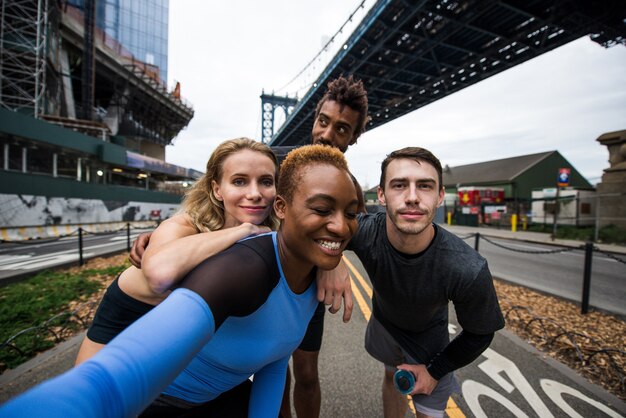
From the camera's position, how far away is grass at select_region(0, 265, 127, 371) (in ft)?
11.5

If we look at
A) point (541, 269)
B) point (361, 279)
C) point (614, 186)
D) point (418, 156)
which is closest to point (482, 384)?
point (418, 156)

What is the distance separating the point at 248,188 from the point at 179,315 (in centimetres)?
121

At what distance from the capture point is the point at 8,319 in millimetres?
4367

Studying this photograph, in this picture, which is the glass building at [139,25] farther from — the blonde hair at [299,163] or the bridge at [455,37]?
the blonde hair at [299,163]

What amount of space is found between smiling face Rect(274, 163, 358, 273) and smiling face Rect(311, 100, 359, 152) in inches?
68.5

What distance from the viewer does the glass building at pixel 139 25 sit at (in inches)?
1993

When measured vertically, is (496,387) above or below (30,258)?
above

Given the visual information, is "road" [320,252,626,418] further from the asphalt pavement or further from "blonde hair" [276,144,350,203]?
"blonde hair" [276,144,350,203]

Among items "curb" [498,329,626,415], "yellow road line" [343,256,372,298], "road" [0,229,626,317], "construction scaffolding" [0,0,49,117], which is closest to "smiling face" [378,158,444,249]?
"curb" [498,329,626,415]

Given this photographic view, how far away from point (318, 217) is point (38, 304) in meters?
6.35

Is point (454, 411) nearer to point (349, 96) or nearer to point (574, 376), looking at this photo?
point (574, 376)

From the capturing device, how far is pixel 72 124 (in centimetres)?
2331

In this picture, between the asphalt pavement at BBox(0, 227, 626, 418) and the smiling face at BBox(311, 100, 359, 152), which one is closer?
the asphalt pavement at BBox(0, 227, 626, 418)

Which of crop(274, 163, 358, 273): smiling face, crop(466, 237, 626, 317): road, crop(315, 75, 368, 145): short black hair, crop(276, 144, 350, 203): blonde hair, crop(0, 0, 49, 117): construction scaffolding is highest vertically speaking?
crop(0, 0, 49, 117): construction scaffolding
